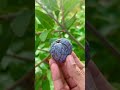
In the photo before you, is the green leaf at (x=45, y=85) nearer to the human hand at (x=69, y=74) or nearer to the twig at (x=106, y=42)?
the human hand at (x=69, y=74)

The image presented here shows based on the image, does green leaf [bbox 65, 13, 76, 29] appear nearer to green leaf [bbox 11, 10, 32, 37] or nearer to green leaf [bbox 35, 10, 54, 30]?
green leaf [bbox 35, 10, 54, 30]

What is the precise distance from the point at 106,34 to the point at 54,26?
0.23m

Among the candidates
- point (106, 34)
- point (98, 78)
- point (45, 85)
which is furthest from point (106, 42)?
point (45, 85)

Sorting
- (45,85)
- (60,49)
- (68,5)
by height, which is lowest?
(45,85)

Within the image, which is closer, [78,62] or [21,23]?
[21,23]

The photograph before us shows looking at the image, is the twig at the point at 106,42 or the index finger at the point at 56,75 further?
the index finger at the point at 56,75

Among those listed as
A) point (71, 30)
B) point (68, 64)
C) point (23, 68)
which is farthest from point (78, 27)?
point (23, 68)

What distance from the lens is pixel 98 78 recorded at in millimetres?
945

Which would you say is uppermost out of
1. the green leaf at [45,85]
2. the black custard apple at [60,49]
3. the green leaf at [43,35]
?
the green leaf at [43,35]

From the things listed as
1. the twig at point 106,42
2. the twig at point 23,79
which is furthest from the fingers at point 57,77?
the twig at point 106,42

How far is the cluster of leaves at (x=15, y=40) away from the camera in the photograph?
822mm

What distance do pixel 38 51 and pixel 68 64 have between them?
0.12m

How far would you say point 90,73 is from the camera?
0.97 meters

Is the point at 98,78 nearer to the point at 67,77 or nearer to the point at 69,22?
the point at 67,77
